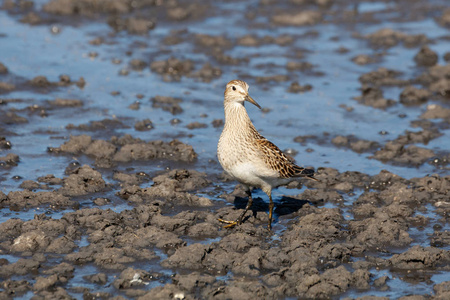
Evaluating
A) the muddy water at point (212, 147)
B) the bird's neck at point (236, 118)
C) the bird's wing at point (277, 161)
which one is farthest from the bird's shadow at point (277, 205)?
the bird's neck at point (236, 118)

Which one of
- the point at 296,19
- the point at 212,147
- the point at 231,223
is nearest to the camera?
the point at 231,223

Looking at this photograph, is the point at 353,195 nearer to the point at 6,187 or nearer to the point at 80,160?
the point at 80,160

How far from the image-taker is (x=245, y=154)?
35.3ft

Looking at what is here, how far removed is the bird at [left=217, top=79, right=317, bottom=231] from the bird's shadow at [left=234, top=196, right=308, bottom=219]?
0.61 m

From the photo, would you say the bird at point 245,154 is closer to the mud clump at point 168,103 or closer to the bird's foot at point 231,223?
the bird's foot at point 231,223

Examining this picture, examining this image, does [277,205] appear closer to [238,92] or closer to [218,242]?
[218,242]

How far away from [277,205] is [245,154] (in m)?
1.67

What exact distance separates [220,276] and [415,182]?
4822 millimetres

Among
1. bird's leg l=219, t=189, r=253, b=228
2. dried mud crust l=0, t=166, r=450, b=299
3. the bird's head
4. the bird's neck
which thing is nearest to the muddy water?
dried mud crust l=0, t=166, r=450, b=299

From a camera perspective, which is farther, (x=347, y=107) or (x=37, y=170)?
(x=347, y=107)

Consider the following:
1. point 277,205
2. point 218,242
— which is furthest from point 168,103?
point 218,242

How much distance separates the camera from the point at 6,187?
12.0 m

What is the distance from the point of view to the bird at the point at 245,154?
35.4ft

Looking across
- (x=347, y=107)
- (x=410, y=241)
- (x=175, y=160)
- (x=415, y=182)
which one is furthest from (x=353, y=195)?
(x=347, y=107)
